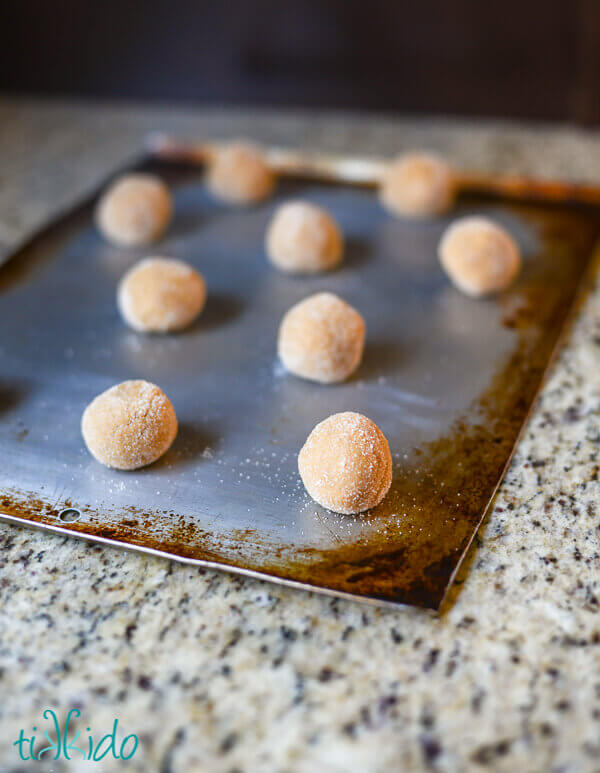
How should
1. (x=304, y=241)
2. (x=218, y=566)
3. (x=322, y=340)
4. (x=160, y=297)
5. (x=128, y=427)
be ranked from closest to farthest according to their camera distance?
(x=218, y=566) < (x=128, y=427) < (x=322, y=340) < (x=160, y=297) < (x=304, y=241)

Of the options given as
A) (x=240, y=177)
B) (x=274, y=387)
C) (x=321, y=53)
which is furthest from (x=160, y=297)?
(x=321, y=53)

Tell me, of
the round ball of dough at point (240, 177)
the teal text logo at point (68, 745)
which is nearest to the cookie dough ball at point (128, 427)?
the teal text logo at point (68, 745)

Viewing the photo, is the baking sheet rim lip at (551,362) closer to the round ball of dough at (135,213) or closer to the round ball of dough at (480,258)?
the round ball of dough at (480,258)

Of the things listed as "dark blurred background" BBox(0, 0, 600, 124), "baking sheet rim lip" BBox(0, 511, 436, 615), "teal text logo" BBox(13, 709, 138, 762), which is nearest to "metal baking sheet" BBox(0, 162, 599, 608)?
"baking sheet rim lip" BBox(0, 511, 436, 615)

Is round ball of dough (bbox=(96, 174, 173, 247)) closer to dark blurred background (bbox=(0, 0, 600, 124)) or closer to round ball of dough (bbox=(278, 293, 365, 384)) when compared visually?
round ball of dough (bbox=(278, 293, 365, 384))

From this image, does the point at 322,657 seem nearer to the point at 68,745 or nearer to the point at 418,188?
the point at 68,745

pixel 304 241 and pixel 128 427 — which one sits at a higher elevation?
pixel 304 241

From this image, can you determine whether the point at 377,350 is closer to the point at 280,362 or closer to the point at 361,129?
the point at 280,362
